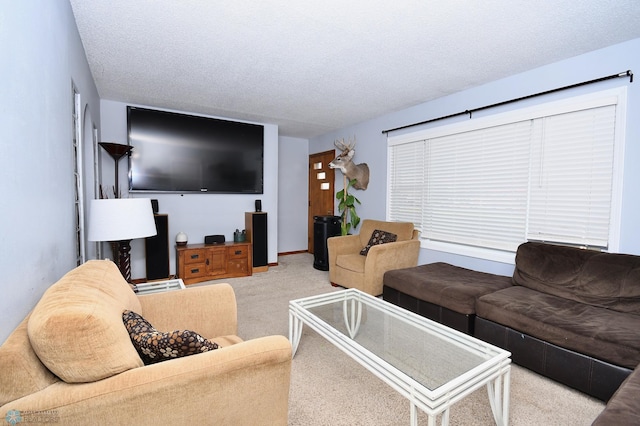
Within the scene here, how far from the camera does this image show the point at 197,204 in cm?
461

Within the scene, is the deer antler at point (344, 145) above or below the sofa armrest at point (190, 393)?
above

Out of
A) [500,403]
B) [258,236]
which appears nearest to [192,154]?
[258,236]

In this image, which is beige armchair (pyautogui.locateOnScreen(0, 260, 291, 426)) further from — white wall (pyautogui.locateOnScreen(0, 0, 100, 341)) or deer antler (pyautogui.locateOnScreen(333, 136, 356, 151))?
deer antler (pyautogui.locateOnScreen(333, 136, 356, 151))

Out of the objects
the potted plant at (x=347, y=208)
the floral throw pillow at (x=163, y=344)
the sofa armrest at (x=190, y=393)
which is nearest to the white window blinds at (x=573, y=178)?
the potted plant at (x=347, y=208)

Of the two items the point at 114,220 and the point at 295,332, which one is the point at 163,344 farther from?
the point at 295,332

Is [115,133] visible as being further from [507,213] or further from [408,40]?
[507,213]

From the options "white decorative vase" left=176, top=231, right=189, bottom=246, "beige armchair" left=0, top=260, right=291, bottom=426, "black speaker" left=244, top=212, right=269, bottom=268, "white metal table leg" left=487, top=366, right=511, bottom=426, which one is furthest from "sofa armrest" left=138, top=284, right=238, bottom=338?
"black speaker" left=244, top=212, right=269, bottom=268

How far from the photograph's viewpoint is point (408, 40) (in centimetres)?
236

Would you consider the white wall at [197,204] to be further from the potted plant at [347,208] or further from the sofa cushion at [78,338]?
the sofa cushion at [78,338]

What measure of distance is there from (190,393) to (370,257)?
8.77 feet

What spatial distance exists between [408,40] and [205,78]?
2.05 m

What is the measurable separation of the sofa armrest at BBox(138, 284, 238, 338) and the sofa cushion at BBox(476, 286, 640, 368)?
195 cm

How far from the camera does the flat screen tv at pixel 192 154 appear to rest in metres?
4.09

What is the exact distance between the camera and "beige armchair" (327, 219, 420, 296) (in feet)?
11.4
